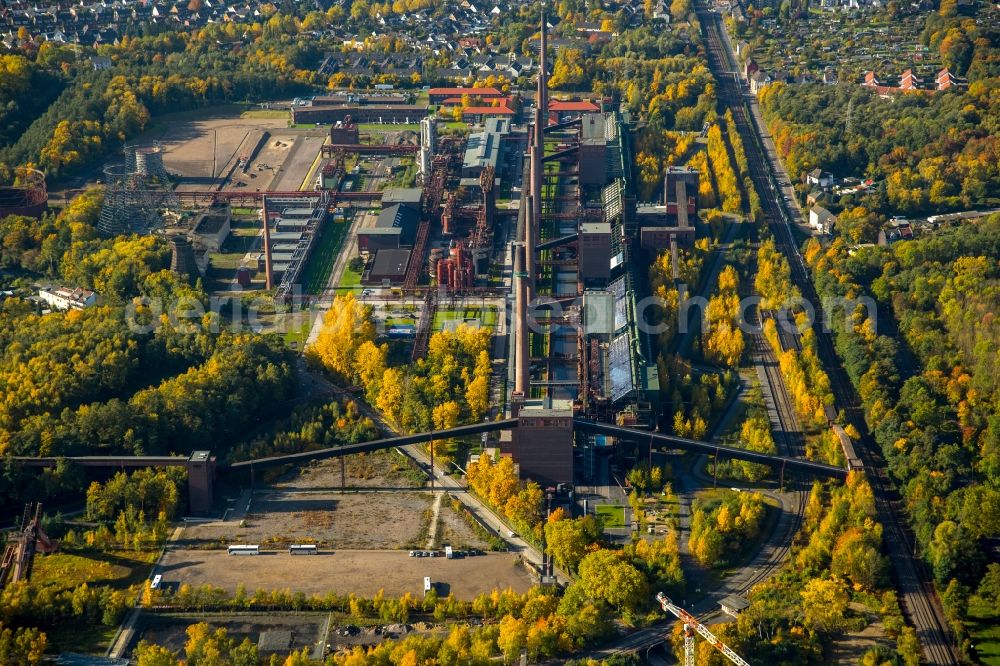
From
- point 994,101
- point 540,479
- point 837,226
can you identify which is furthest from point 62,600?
point 994,101

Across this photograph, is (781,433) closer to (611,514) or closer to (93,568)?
(611,514)

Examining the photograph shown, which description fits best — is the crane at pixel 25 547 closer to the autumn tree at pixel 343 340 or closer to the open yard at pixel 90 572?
the open yard at pixel 90 572

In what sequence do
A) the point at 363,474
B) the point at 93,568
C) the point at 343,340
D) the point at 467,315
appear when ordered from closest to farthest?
the point at 93,568 < the point at 363,474 < the point at 343,340 < the point at 467,315

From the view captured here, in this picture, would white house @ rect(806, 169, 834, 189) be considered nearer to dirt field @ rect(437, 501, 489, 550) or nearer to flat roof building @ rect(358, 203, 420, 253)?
flat roof building @ rect(358, 203, 420, 253)

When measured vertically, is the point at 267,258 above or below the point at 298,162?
below

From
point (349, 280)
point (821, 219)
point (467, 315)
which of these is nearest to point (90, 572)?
point (467, 315)

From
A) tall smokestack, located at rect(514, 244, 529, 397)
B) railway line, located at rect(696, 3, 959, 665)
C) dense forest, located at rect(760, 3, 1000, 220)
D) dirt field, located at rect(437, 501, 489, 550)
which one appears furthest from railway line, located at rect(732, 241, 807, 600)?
dense forest, located at rect(760, 3, 1000, 220)

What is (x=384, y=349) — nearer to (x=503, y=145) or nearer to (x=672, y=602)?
(x=672, y=602)
